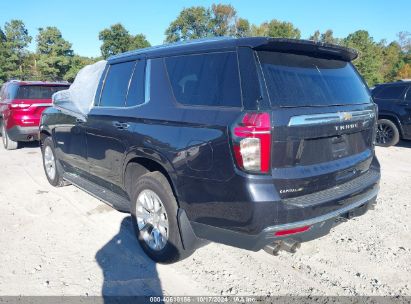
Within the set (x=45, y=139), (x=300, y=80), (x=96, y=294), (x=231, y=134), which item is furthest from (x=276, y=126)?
(x=45, y=139)

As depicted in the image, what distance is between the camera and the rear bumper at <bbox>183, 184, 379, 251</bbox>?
8.20ft

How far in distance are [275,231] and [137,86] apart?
203 centimetres

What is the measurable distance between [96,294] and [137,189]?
100cm

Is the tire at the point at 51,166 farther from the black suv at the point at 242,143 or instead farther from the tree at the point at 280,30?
the tree at the point at 280,30

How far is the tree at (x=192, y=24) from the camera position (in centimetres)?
6512

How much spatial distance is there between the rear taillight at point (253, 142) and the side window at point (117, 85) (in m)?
1.71

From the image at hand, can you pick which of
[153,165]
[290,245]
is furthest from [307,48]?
[153,165]

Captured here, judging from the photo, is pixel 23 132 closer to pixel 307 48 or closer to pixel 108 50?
pixel 307 48

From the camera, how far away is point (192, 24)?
6612cm

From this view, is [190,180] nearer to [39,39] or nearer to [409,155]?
[409,155]

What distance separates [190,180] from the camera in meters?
2.79

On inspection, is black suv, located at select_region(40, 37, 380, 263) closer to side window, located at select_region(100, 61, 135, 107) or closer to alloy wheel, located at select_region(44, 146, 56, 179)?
side window, located at select_region(100, 61, 135, 107)

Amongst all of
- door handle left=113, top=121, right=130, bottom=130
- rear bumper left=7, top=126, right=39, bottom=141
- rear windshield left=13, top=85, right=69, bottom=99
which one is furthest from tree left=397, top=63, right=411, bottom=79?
door handle left=113, top=121, right=130, bottom=130

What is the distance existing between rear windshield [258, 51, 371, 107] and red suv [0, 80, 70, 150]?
7314 millimetres
